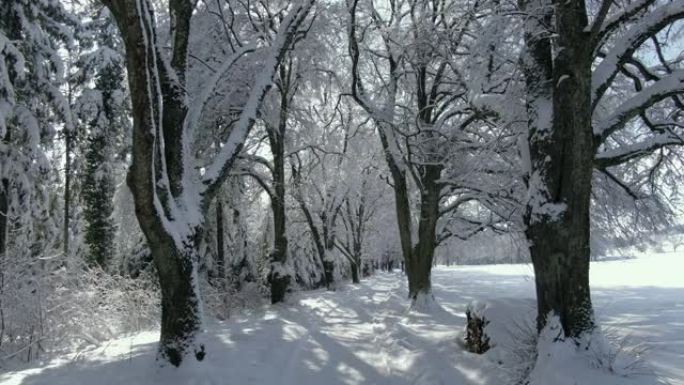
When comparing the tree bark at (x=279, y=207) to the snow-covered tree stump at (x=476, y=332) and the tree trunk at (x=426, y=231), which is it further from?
the snow-covered tree stump at (x=476, y=332)

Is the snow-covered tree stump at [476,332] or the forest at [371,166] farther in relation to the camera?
the snow-covered tree stump at [476,332]

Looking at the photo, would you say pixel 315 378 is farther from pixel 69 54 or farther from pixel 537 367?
pixel 69 54

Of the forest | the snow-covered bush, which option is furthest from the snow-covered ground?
the snow-covered bush

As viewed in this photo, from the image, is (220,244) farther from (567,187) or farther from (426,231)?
(567,187)

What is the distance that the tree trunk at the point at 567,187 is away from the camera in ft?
18.9

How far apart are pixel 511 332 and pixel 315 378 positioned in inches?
116

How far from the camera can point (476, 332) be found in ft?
24.7

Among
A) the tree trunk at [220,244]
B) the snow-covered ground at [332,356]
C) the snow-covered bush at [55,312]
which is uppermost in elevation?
the tree trunk at [220,244]

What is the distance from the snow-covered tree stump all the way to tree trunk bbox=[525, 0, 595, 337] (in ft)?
4.93

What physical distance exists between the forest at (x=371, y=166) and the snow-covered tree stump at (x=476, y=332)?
0.04m

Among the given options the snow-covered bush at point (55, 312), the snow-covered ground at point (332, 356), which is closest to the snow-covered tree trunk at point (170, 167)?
the snow-covered ground at point (332, 356)

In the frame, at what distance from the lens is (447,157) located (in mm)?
11688

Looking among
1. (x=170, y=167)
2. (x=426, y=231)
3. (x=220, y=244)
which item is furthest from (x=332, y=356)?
(x=220, y=244)

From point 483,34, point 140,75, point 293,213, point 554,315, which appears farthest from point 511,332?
point 293,213
